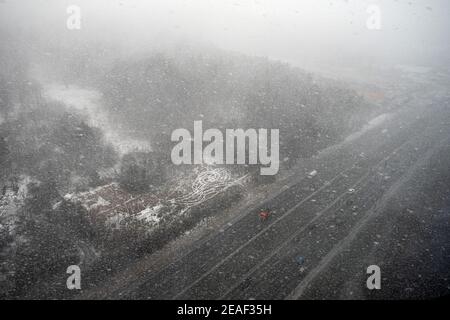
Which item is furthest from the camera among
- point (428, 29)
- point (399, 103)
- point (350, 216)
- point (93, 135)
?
point (428, 29)

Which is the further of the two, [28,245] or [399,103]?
[399,103]

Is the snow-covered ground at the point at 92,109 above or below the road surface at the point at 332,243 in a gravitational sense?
above

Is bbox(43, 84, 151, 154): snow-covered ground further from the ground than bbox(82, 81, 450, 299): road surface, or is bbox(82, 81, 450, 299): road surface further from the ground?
bbox(43, 84, 151, 154): snow-covered ground

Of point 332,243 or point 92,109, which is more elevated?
point 92,109

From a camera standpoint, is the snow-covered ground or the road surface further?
the snow-covered ground

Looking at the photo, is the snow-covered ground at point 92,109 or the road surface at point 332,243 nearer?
the road surface at point 332,243

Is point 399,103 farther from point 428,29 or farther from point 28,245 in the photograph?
point 428,29

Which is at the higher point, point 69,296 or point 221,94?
point 221,94

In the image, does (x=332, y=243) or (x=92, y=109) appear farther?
(x=92, y=109)

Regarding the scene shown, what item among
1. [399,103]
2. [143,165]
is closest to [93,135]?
[143,165]
